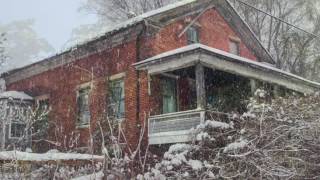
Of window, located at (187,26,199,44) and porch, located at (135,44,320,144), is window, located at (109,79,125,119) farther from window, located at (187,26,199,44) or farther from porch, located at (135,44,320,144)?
window, located at (187,26,199,44)

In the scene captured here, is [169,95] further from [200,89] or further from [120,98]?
[200,89]

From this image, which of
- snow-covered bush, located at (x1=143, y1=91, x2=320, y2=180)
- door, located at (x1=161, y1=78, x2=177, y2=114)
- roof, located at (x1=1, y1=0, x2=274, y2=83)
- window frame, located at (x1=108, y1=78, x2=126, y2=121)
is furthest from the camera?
window frame, located at (x1=108, y1=78, x2=126, y2=121)

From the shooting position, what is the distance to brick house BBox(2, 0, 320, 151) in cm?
1727

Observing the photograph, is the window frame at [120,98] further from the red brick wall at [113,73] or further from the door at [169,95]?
the door at [169,95]

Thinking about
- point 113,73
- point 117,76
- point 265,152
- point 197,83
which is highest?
point 113,73

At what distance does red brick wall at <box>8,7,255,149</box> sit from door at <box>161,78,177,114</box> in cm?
40

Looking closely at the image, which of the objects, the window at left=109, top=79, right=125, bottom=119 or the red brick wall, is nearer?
the red brick wall

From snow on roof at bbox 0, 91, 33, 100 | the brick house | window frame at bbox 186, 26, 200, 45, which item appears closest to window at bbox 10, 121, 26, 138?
snow on roof at bbox 0, 91, 33, 100

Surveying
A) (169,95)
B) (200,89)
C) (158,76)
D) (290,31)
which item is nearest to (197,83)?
(200,89)

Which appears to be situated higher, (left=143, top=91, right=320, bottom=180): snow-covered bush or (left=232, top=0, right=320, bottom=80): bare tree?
(left=232, top=0, right=320, bottom=80): bare tree

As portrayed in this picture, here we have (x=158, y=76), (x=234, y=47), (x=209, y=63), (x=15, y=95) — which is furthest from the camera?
(x=234, y=47)

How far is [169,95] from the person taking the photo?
1981cm

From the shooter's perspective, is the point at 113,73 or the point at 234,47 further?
the point at 234,47

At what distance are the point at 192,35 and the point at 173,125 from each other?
249 inches
